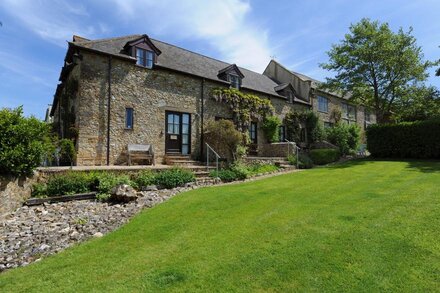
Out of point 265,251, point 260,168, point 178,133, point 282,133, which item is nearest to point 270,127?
point 282,133

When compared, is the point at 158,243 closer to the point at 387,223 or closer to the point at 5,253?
the point at 5,253

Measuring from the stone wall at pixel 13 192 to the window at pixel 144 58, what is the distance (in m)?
8.08

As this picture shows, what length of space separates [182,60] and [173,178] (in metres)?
9.22

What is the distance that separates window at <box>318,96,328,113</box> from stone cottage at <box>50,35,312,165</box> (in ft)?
37.4

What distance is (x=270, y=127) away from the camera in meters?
20.5

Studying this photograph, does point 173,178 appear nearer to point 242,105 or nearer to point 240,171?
point 240,171

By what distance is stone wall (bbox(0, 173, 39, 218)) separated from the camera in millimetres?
7781

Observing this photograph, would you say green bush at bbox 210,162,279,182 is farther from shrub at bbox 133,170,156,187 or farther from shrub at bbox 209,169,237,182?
shrub at bbox 133,170,156,187

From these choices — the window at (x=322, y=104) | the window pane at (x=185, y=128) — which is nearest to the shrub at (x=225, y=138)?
the window pane at (x=185, y=128)

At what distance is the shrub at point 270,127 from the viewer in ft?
67.1

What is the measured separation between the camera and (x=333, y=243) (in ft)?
15.7

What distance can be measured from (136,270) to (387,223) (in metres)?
4.56

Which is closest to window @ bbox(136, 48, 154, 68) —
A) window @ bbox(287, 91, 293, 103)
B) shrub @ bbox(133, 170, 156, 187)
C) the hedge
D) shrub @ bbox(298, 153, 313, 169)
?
shrub @ bbox(133, 170, 156, 187)

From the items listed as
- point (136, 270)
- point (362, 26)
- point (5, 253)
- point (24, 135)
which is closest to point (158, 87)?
point (24, 135)
